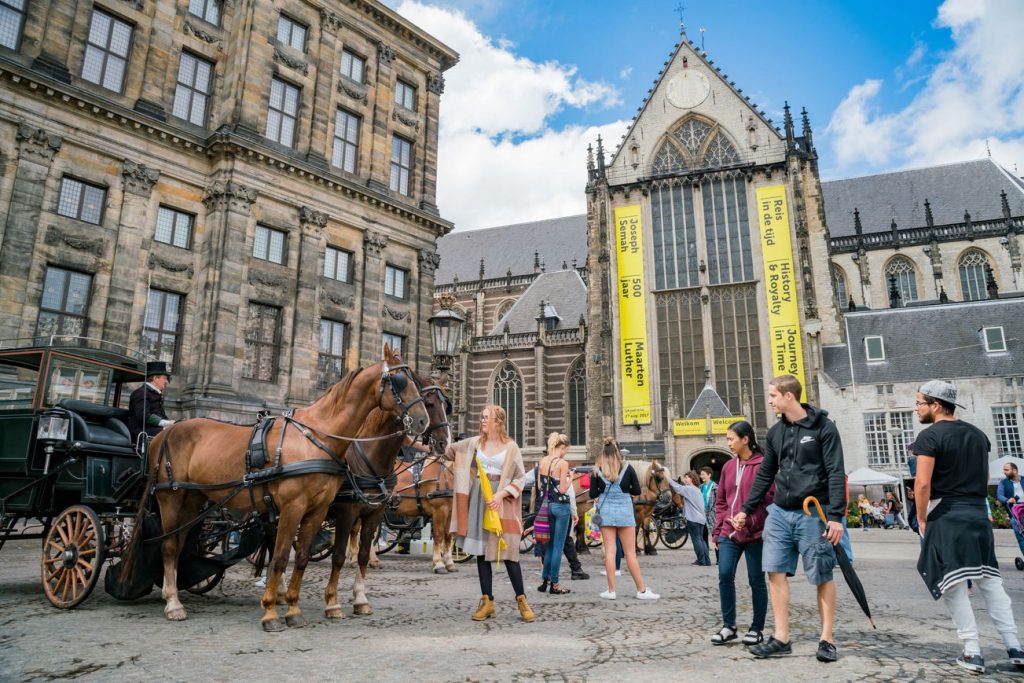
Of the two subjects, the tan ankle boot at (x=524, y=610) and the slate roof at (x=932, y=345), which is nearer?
the tan ankle boot at (x=524, y=610)

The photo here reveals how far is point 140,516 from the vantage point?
19.0 feet

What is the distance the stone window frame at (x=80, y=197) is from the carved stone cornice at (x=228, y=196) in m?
2.26

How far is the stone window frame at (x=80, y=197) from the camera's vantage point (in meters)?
13.8

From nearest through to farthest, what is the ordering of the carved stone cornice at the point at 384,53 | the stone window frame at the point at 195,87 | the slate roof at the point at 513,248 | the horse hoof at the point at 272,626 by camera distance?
the horse hoof at the point at 272,626 < the stone window frame at the point at 195,87 < the carved stone cornice at the point at 384,53 < the slate roof at the point at 513,248

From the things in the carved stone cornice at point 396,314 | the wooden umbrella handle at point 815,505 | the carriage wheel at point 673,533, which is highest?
the carved stone cornice at point 396,314

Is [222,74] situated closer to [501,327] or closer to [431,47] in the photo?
[431,47]

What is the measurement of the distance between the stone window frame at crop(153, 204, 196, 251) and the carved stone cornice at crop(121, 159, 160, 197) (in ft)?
1.87

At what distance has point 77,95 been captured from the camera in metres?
13.9

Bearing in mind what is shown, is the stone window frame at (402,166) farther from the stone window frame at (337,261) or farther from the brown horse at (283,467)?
the brown horse at (283,467)

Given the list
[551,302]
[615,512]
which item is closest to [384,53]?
[615,512]

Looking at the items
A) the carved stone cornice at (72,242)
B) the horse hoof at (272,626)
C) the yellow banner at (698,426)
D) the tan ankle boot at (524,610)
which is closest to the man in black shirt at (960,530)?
the tan ankle boot at (524,610)

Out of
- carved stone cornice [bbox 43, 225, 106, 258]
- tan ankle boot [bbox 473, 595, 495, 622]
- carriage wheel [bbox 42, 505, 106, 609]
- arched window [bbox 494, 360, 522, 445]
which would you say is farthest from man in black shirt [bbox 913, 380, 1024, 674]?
arched window [bbox 494, 360, 522, 445]

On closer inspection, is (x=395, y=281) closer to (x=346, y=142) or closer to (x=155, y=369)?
(x=346, y=142)

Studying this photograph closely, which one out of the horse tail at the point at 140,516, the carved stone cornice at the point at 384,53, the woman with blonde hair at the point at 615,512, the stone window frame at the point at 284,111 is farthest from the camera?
the carved stone cornice at the point at 384,53
